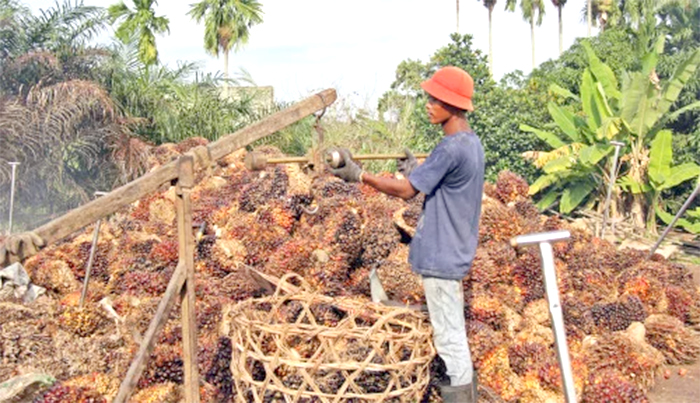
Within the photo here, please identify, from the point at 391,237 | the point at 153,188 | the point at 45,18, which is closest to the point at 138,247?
the point at 391,237

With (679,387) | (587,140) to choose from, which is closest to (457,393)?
(679,387)

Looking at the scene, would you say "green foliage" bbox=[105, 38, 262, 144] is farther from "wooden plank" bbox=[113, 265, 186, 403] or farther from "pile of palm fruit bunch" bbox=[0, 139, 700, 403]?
"wooden plank" bbox=[113, 265, 186, 403]

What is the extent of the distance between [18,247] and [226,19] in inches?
912

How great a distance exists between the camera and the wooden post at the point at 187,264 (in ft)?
11.2

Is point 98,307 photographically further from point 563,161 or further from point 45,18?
point 563,161

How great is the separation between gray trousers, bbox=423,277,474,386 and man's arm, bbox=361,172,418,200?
1.48 ft

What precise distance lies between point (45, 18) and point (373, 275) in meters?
9.45

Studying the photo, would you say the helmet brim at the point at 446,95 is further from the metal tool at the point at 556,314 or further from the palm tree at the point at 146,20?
the palm tree at the point at 146,20

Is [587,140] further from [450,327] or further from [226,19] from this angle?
[226,19]

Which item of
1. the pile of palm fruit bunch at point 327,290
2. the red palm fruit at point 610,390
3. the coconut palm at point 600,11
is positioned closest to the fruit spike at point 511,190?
the pile of palm fruit bunch at point 327,290

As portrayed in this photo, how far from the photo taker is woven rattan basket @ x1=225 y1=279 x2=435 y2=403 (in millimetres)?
3482

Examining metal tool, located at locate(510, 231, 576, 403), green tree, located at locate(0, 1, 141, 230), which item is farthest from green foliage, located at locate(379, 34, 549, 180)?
metal tool, located at locate(510, 231, 576, 403)

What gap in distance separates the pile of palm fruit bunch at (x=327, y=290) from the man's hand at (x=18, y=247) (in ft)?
4.64

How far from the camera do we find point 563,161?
13.3 metres
